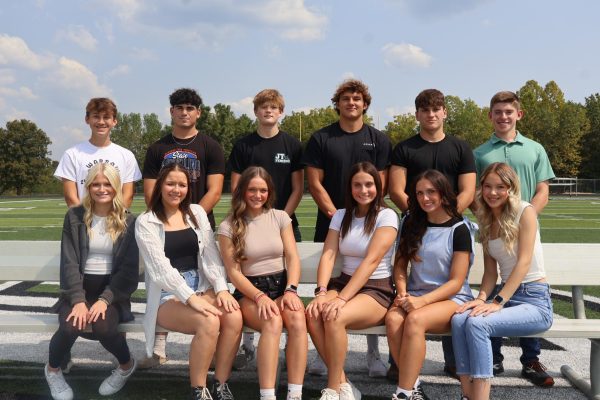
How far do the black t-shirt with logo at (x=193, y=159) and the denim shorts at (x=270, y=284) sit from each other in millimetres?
975

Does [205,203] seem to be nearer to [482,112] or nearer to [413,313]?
[413,313]

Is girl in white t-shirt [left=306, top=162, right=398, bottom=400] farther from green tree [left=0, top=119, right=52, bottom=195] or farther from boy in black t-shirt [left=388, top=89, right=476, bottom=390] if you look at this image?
green tree [left=0, top=119, right=52, bottom=195]

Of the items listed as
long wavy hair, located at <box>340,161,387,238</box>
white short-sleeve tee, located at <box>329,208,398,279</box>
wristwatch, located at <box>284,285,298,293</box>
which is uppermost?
long wavy hair, located at <box>340,161,387,238</box>

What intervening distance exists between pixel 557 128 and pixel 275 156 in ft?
155

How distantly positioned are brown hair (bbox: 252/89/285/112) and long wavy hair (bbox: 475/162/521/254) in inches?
69.3

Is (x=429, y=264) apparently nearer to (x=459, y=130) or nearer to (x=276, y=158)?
(x=276, y=158)

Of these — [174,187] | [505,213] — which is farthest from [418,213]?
[174,187]

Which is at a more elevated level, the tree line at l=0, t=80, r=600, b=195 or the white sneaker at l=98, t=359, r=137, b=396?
the tree line at l=0, t=80, r=600, b=195

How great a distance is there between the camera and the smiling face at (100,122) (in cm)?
450

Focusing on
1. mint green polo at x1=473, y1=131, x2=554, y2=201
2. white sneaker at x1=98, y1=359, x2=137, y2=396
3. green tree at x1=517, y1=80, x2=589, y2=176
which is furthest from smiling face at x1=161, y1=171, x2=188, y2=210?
green tree at x1=517, y1=80, x2=589, y2=176

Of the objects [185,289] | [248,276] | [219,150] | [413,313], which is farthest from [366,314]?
[219,150]

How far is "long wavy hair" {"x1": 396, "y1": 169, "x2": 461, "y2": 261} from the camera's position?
11.8ft

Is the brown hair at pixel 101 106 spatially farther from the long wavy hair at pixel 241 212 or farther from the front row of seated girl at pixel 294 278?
the long wavy hair at pixel 241 212

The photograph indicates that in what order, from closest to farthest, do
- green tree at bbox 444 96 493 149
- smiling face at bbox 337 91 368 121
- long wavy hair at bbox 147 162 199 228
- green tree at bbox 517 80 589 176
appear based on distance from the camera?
long wavy hair at bbox 147 162 199 228
smiling face at bbox 337 91 368 121
green tree at bbox 517 80 589 176
green tree at bbox 444 96 493 149
